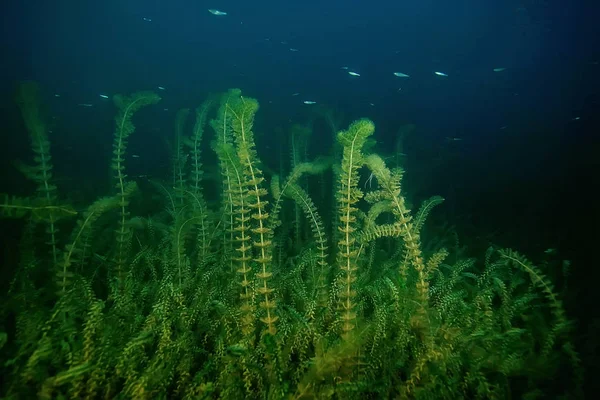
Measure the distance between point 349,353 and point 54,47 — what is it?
263ft

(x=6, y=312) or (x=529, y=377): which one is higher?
(x=6, y=312)

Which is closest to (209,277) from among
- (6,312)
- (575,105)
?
(6,312)

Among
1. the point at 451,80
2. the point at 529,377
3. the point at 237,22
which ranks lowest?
the point at 529,377

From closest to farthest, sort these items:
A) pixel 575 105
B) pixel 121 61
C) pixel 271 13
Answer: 1. pixel 575 105
2. pixel 121 61
3. pixel 271 13

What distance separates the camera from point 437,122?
45.2m

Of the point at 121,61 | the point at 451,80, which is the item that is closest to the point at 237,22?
the point at 121,61

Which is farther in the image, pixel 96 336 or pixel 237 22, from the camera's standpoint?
pixel 237 22

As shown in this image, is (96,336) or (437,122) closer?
(96,336)

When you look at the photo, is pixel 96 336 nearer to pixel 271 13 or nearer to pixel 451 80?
pixel 451 80

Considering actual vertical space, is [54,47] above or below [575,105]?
above

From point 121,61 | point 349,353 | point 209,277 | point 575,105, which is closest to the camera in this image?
point 349,353

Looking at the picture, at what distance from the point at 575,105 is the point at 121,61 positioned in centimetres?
6708

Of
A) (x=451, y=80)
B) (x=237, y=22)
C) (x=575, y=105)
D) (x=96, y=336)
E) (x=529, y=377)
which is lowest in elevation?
(x=529, y=377)

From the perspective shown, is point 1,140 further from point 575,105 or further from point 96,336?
point 575,105
